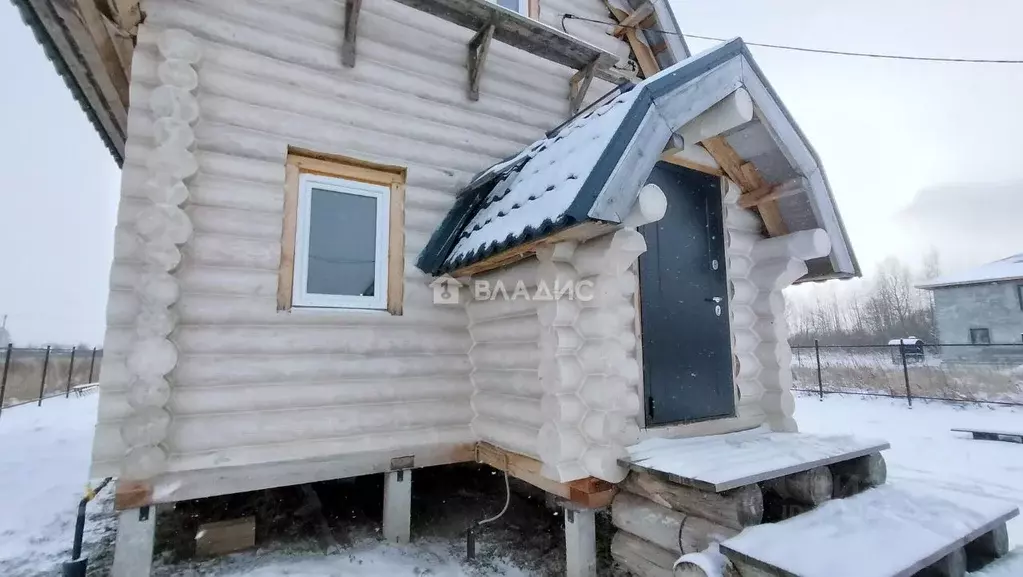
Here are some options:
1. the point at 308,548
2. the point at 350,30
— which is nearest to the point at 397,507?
the point at 308,548

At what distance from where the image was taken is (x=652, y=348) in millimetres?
3832

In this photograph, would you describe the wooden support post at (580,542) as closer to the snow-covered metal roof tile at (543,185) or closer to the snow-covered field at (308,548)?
the snow-covered field at (308,548)

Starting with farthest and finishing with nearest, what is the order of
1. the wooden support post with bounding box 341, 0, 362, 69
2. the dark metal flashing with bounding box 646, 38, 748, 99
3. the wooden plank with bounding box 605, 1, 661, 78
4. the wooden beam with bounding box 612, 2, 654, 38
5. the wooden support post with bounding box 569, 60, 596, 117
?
1. the wooden plank with bounding box 605, 1, 661, 78
2. the wooden beam with bounding box 612, 2, 654, 38
3. the wooden support post with bounding box 569, 60, 596, 117
4. the wooden support post with bounding box 341, 0, 362, 69
5. the dark metal flashing with bounding box 646, 38, 748, 99

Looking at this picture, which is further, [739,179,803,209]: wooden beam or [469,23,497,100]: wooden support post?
[469,23,497,100]: wooden support post

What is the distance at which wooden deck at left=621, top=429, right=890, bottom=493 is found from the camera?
9.08ft

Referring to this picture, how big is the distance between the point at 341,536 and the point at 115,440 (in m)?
1.85

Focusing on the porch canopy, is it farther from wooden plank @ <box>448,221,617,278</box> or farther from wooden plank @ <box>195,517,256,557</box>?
wooden plank @ <box>195,517,256,557</box>

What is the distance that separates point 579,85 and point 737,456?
14.5 feet

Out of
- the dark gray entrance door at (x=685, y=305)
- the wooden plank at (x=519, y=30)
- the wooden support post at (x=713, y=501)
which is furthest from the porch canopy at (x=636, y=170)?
the wooden support post at (x=713, y=501)

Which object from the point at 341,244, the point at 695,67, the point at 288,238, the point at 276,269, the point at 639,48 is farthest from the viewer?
the point at 639,48

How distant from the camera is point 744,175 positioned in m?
4.47

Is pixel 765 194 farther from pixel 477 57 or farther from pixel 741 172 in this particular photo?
pixel 477 57

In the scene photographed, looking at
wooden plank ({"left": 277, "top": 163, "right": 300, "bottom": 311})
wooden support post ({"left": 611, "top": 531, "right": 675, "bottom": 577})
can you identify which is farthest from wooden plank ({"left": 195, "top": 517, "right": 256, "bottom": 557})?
wooden support post ({"left": 611, "top": 531, "right": 675, "bottom": 577})

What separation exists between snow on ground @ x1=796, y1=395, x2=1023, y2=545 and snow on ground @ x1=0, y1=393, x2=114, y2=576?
6.76 meters
